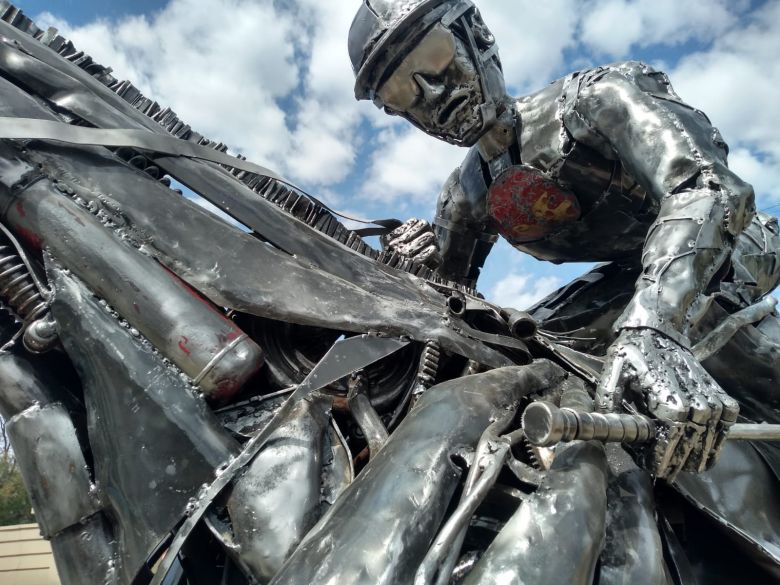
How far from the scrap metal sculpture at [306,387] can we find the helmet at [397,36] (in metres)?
0.57

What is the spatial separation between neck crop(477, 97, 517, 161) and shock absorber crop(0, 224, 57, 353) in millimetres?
2206

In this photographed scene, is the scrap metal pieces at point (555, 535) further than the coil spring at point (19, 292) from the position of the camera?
No

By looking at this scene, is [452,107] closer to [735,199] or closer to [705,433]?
[735,199]

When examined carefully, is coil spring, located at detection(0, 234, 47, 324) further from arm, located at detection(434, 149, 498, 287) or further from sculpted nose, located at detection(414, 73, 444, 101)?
arm, located at detection(434, 149, 498, 287)

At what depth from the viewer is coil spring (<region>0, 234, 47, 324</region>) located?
206cm

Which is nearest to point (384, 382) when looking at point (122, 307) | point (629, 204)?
point (122, 307)

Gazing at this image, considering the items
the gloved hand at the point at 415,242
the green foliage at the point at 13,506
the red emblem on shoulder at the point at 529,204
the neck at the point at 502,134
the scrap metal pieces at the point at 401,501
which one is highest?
the neck at the point at 502,134

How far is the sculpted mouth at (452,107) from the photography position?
321 centimetres

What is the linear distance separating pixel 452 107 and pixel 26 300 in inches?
81.0

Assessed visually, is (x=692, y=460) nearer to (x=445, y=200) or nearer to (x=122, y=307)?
(x=122, y=307)

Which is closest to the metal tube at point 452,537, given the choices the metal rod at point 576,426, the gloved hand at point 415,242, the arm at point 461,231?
the metal rod at point 576,426

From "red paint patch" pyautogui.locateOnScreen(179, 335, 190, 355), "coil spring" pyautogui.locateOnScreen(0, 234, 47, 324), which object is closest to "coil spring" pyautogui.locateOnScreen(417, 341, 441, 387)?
"red paint patch" pyautogui.locateOnScreen(179, 335, 190, 355)

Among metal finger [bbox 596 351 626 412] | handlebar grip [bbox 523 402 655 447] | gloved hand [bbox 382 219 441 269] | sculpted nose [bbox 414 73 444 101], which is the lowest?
handlebar grip [bbox 523 402 655 447]

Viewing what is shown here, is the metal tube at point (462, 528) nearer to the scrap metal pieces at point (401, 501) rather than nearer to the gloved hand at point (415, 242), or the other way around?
the scrap metal pieces at point (401, 501)
